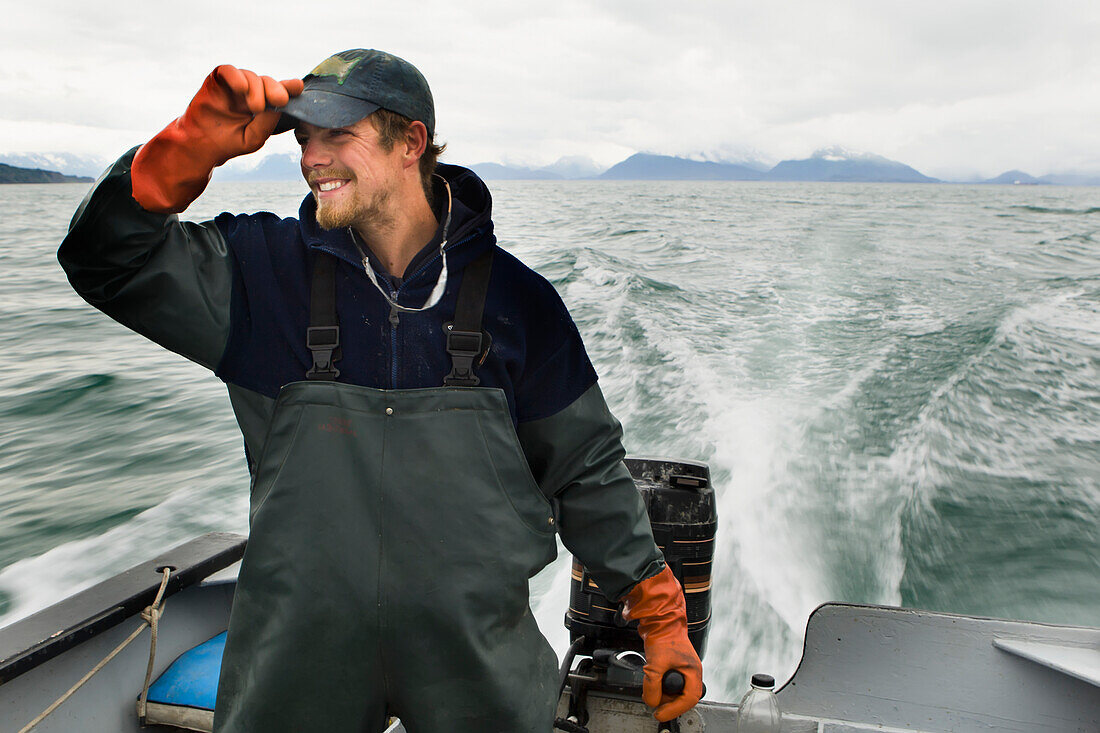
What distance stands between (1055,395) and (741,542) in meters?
3.09

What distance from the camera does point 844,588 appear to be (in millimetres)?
4004

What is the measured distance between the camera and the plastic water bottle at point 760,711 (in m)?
2.29

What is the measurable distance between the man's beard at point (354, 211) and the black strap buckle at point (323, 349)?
8.2 inches

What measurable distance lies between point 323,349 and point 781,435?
14.8 ft

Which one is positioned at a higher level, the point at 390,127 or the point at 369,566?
the point at 390,127

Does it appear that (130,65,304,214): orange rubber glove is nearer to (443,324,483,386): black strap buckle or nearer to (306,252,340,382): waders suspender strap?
(306,252,340,382): waders suspender strap

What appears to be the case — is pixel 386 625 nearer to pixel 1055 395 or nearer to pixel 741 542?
pixel 741 542

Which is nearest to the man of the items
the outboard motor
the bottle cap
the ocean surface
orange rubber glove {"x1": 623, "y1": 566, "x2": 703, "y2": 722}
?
orange rubber glove {"x1": 623, "y1": 566, "x2": 703, "y2": 722}

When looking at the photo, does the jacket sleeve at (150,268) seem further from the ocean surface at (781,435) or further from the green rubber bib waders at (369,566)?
the ocean surface at (781,435)

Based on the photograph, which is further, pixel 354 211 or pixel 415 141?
pixel 415 141

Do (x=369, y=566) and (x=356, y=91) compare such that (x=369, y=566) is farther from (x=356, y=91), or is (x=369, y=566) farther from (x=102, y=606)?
(x=102, y=606)

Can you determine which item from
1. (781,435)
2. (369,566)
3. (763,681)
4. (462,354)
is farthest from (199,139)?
(781,435)

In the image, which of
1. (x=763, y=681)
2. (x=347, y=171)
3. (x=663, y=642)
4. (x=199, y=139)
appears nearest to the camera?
(x=199, y=139)

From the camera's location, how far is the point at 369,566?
1427 millimetres
